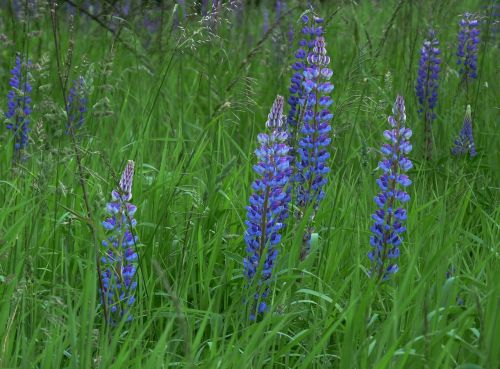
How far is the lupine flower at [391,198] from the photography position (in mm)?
2557

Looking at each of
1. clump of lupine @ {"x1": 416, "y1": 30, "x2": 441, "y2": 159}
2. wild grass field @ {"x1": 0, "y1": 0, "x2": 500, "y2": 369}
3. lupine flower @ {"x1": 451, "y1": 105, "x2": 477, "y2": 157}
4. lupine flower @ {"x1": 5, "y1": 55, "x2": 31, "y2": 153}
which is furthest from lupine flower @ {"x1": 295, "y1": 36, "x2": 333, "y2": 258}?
clump of lupine @ {"x1": 416, "y1": 30, "x2": 441, "y2": 159}

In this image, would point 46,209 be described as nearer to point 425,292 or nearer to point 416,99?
point 425,292

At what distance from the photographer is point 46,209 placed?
9.75ft

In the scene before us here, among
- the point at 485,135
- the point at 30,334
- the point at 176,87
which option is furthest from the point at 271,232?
the point at 176,87

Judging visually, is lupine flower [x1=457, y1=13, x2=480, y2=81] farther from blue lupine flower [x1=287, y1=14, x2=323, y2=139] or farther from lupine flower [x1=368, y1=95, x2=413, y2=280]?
lupine flower [x1=368, y1=95, x2=413, y2=280]

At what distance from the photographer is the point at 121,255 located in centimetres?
240

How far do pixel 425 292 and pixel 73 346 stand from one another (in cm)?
104

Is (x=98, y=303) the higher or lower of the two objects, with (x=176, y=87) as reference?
lower

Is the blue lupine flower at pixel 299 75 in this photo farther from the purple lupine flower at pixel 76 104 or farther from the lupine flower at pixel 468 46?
the lupine flower at pixel 468 46

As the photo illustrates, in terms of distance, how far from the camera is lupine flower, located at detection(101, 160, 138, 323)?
2.40 meters

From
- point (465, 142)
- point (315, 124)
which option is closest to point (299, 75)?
point (315, 124)

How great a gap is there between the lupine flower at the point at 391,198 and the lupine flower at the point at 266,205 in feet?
0.97

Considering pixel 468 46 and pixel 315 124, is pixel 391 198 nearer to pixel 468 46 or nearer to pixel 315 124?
pixel 315 124

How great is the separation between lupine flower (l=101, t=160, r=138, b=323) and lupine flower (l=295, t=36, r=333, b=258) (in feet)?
2.22
